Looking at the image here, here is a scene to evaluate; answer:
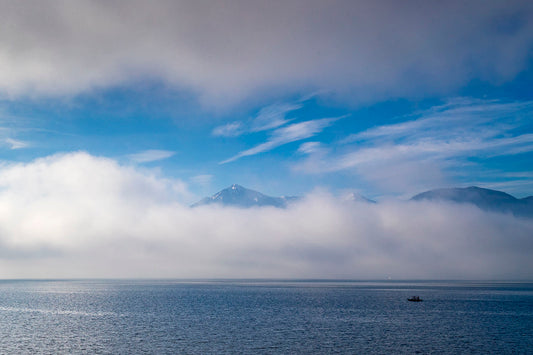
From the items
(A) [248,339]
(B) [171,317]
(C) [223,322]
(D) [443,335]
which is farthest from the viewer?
(B) [171,317]

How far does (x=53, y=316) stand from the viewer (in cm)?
13825

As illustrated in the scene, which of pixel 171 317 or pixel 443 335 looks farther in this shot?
pixel 171 317

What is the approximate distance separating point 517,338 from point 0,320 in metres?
138

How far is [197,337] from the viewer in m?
92.2

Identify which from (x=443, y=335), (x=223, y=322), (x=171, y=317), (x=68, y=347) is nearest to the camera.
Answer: (x=68, y=347)

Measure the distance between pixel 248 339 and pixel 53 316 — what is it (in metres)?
83.3

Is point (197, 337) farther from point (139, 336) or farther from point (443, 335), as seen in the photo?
point (443, 335)

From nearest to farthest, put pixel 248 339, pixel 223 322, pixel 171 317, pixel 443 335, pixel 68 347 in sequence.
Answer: pixel 68 347, pixel 248 339, pixel 443 335, pixel 223 322, pixel 171 317

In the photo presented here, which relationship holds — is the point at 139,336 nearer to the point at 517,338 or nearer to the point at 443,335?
the point at 443,335

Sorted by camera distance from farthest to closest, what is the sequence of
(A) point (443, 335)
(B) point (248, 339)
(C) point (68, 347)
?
(A) point (443, 335)
(B) point (248, 339)
(C) point (68, 347)

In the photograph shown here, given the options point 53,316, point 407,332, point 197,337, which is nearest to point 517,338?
point 407,332

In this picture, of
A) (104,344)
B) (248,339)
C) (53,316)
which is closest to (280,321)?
(248,339)

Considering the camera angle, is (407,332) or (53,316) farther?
(53,316)

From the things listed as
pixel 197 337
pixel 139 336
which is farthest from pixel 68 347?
pixel 197 337
